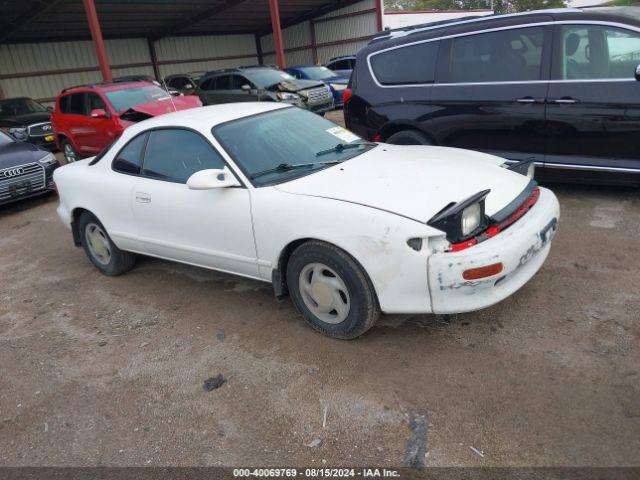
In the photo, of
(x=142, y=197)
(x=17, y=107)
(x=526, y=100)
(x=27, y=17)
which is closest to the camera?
(x=142, y=197)

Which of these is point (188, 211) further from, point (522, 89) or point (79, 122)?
point (79, 122)

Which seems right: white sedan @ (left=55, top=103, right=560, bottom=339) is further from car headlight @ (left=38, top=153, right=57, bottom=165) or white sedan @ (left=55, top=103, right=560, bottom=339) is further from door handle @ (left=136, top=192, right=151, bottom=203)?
car headlight @ (left=38, top=153, right=57, bottom=165)

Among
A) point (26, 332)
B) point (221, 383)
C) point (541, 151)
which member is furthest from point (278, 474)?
point (541, 151)

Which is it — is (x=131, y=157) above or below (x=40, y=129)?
above

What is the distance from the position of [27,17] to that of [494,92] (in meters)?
17.8

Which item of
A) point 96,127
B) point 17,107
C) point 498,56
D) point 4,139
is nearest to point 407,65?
point 498,56

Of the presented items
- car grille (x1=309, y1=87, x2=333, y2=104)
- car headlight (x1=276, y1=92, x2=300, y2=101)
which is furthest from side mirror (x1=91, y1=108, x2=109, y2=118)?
car grille (x1=309, y1=87, x2=333, y2=104)

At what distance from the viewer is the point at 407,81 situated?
5.89 metres

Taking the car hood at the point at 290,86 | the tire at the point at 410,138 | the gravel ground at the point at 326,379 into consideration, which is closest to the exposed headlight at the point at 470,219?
the gravel ground at the point at 326,379

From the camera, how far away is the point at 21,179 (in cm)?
789

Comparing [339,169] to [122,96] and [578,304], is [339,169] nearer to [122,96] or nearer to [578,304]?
[578,304]

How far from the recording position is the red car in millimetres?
9727

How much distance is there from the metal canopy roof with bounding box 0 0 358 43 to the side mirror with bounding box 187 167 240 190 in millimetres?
16321

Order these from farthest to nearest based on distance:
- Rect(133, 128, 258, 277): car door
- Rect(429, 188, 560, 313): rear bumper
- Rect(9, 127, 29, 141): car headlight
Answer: Rect(9, 127, 29, 141): car headlight
Rect(133, 128, 258, 277): car door
Rect(429, 188, 560, 313): rear bumper
